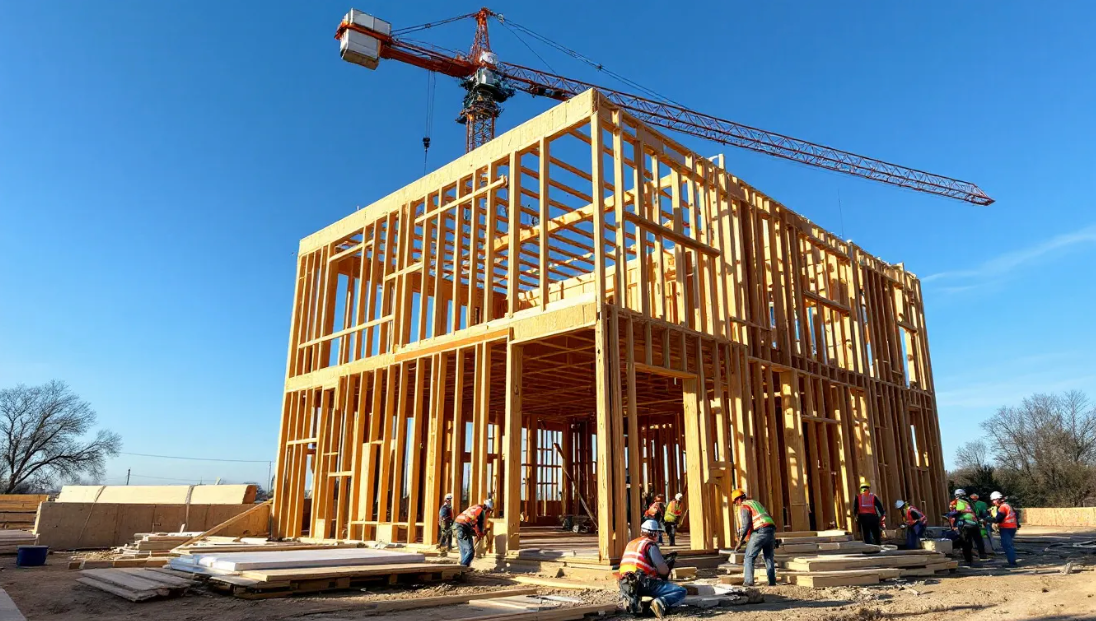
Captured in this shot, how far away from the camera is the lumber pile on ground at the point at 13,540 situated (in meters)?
19.7

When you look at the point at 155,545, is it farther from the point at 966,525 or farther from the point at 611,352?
the point at 966,525

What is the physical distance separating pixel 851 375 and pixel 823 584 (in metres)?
9.97

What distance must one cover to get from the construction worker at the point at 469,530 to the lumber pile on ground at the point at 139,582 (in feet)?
15.1

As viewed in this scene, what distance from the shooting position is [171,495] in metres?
25.9

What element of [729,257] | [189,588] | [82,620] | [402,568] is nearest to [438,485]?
[402,568]

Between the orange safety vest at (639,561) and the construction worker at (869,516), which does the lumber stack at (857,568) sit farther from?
the orange safety vest at (639,561)

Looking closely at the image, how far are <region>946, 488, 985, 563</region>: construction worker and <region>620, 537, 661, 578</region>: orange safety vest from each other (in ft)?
34.9

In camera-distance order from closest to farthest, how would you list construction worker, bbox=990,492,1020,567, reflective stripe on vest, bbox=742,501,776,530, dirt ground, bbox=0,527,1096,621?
dirt ground, bbox=0,527,1096,621 < reflective stripe on vest, bbox=742,501,776,530 < construction worker, bbox=990,492,1020,567

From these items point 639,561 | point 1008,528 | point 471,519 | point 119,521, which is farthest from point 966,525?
point 119,521

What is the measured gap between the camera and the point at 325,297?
21625 mm

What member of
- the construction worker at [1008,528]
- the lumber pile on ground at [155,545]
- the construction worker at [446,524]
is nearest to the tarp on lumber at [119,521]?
the lumber pile on ground at [155,545]

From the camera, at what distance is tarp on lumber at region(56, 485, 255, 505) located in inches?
986

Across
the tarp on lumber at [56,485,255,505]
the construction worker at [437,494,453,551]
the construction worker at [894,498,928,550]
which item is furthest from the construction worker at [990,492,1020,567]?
the tarp on lumber at [56,485,255,505]

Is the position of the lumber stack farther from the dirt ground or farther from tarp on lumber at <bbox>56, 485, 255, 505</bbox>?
tarp on lumber at <bbox>56, 485, 255, 505</bbox>
